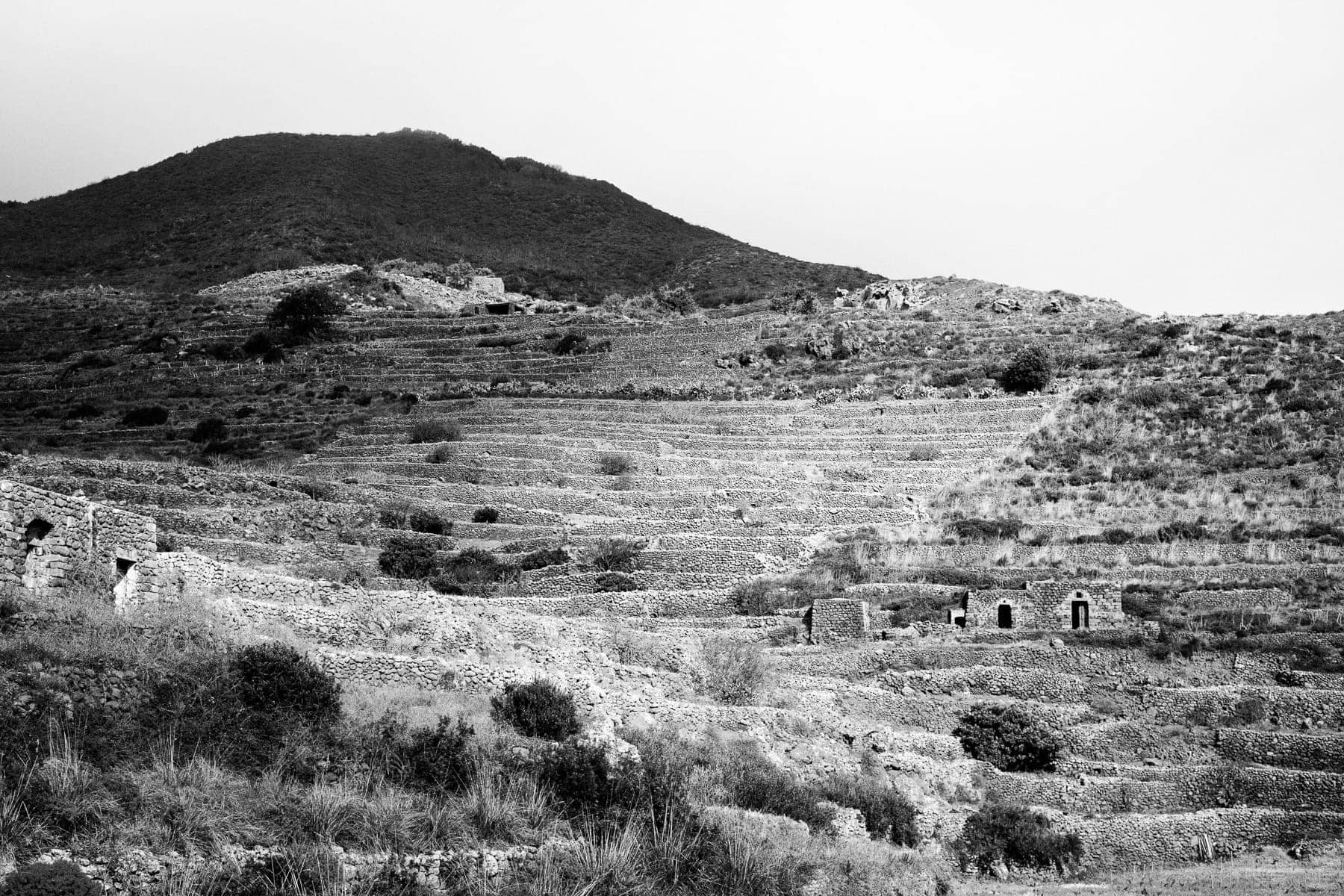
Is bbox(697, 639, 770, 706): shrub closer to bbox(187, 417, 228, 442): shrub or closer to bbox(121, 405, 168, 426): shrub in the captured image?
bbox(187, 417, 228, 442): shrub

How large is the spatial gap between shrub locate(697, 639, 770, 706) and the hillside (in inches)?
2827

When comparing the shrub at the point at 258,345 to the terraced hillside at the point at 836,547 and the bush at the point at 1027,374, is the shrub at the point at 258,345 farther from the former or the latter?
the bush at the point at 1027,374

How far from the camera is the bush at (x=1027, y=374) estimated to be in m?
55.5

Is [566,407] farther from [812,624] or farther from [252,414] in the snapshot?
[812,624]

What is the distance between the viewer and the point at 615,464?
44.2 meters

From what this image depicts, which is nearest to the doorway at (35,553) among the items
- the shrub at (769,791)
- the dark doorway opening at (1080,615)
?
the shrub at (769,791)

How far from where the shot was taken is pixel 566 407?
178 ft

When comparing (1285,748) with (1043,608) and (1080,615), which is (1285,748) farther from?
(1043,608)

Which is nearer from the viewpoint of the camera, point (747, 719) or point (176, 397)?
point (747, 719)

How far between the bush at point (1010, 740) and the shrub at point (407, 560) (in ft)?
39.1

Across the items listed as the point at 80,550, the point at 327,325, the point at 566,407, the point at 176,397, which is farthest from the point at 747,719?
the point at 327,325

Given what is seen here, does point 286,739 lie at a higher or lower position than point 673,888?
higher

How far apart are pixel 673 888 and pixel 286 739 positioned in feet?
14.9

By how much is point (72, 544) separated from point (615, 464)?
25095 mm
